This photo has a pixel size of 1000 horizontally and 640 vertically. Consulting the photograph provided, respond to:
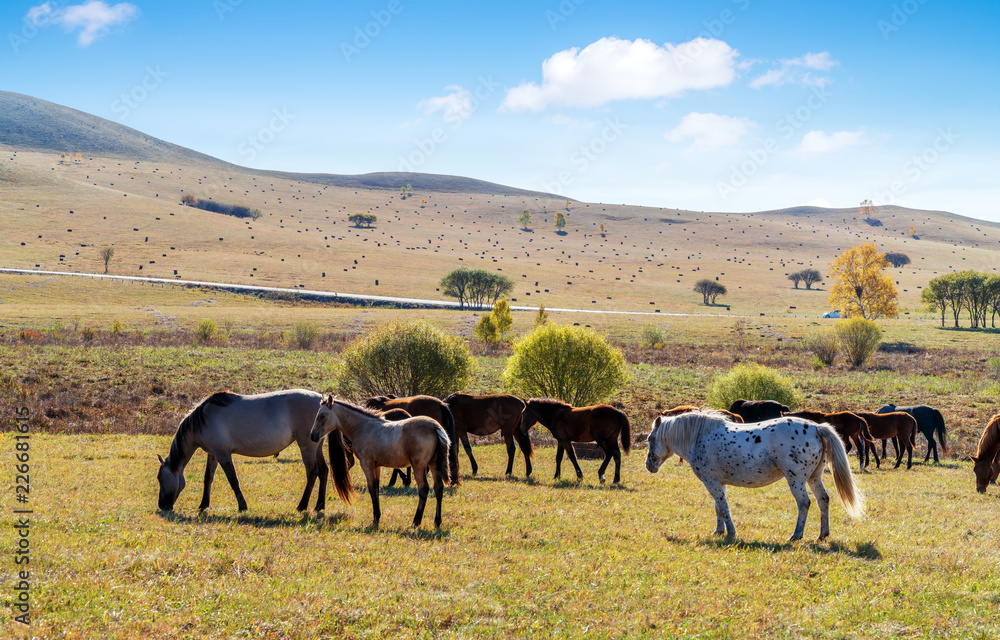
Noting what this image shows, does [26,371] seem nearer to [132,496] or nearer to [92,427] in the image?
[92,427]

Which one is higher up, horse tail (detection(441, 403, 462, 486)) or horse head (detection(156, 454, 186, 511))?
horse tail (detection(441, 403, 462, 486))

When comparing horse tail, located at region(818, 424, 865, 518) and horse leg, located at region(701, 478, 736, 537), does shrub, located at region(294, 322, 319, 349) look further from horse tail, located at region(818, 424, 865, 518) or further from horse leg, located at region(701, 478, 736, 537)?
horse tail, located at region(818, 424, 865, 518)

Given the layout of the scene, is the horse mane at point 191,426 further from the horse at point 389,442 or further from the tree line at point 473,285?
the tree line at point 473,285

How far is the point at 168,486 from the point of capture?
12266 mm

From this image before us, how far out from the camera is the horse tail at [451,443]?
12227 millimetres

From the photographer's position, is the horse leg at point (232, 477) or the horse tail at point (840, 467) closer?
the horse tail at point (840, 467)

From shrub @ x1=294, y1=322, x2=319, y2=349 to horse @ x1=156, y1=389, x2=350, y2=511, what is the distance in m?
42.6

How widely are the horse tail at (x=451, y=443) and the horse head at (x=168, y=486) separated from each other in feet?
17.8

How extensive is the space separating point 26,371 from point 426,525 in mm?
32677

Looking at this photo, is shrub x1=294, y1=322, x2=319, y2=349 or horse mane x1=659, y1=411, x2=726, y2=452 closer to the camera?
horse mane x1=659, y1=411, x2=726, y2=452

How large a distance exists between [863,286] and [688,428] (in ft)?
288

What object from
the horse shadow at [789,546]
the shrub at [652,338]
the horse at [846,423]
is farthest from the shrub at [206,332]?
the horse shadow at [789,546]

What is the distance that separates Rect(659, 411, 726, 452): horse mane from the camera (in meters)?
12.1

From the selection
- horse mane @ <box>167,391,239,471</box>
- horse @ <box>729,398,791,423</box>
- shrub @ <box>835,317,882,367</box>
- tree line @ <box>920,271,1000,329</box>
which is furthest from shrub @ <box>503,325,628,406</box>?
tree line @ <box>920,271,1000,329</box>
